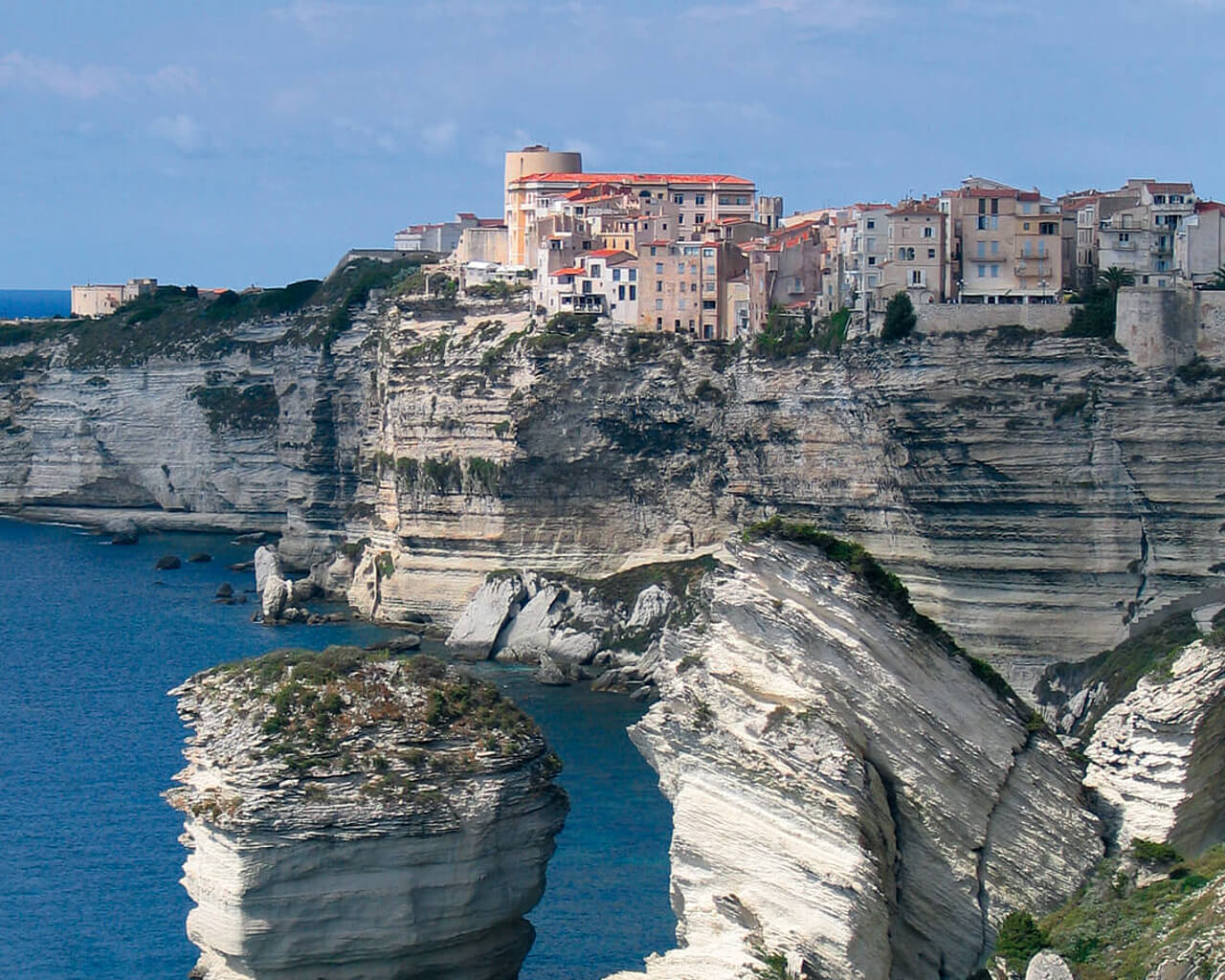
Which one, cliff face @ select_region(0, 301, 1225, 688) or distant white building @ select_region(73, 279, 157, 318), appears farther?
distant white building @ select_region(73, 279, 157, 318)

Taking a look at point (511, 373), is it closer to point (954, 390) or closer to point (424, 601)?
point (424, 601)

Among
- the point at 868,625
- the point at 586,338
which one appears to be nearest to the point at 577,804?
the point at 868,625

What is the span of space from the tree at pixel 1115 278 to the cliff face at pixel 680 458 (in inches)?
116

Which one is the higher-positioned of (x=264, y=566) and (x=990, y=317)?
(x=990, y=317)

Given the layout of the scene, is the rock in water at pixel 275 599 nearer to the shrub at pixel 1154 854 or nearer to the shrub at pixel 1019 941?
the shrub at pixel 1154 854

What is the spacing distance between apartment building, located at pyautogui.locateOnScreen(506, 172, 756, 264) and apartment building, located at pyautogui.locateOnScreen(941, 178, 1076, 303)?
62.3 ft

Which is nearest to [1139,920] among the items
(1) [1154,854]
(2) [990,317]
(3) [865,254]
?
(1) [1154,854]

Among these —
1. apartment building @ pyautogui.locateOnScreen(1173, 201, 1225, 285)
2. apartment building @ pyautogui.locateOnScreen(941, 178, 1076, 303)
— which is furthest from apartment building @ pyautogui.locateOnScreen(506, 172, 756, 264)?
apartment building @ pyautogui.locateOnScreen(1173, 201, 1225, 285)

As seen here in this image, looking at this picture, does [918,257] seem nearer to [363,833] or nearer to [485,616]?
[485,616]

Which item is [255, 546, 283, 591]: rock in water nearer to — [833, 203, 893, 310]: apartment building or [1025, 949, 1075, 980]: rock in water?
[833, 203, 893, 310]: apartment building

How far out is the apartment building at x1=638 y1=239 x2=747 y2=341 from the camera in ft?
218

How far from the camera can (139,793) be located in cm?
4875

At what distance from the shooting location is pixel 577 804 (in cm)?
4659

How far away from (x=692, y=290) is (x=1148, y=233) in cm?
1454
